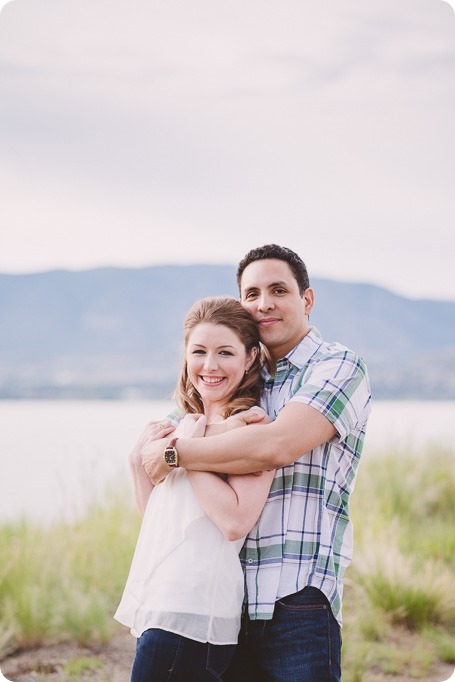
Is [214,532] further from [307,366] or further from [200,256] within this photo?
[200,256]

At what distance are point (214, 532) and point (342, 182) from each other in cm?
1176

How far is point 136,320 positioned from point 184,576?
17391 millimetres

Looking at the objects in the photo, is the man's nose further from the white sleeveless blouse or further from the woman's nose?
the white sleeveless blouse

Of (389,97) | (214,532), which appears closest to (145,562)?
(214,532)

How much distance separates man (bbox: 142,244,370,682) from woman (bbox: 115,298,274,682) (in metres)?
0.05

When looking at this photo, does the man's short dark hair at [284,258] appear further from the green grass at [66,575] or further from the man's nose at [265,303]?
the green grass at [66,575]

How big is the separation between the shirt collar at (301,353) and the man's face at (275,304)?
3cm

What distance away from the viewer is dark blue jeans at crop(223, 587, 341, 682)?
1.53m

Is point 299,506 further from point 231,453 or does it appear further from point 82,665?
point 82,665

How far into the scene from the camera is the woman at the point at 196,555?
1.47m

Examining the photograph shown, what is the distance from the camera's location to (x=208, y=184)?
12453 millimetres

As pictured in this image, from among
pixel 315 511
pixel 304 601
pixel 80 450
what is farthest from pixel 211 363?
pixel 80 450

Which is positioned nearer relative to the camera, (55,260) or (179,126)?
(179,126)

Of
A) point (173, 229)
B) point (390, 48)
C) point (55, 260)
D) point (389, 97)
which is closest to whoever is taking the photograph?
point (390, 48)
